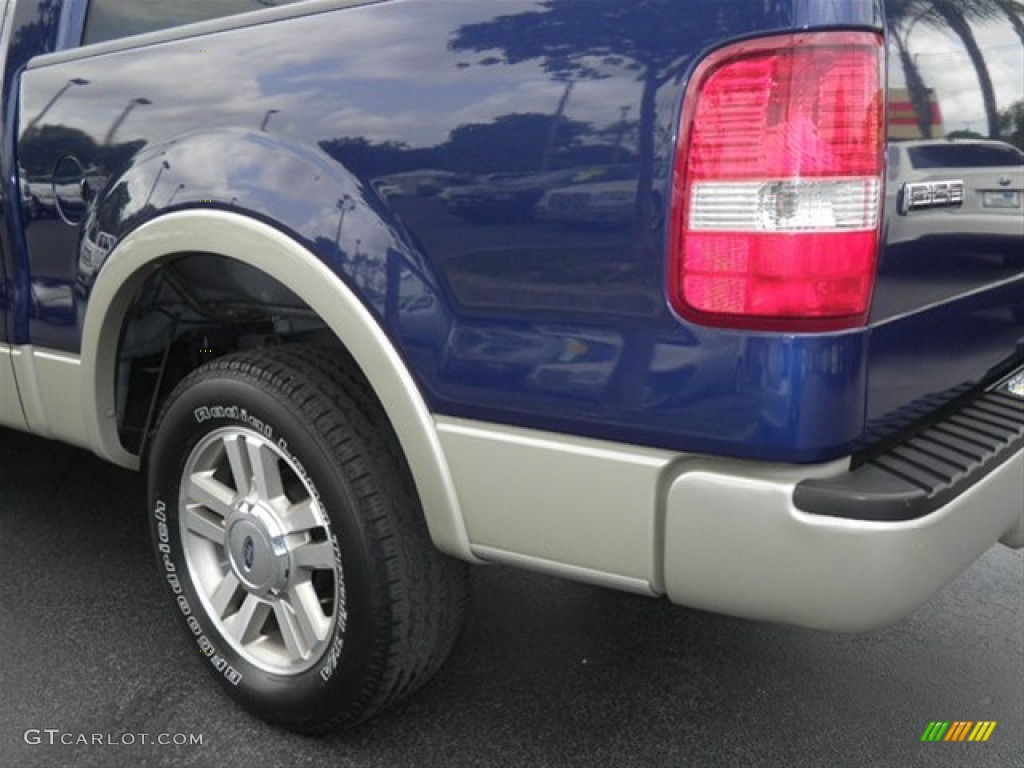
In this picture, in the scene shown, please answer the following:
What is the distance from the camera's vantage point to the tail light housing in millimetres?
1452

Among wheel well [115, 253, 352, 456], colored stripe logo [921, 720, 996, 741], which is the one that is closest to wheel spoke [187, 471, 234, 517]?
wheel well [115, 253, 352, 456]

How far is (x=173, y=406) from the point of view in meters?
2.29

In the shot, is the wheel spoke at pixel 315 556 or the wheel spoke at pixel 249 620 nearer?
the wheel spoke at pixel 315 556

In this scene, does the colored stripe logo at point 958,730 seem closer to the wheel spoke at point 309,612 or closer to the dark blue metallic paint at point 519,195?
the dark blue metallic paint at point 519,195

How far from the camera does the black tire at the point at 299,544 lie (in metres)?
1.98

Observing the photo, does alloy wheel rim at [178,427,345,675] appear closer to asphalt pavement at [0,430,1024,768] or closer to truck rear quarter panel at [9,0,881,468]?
asphalt pavement at [0,430,1024,768]

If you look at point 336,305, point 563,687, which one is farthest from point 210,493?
point 563,687

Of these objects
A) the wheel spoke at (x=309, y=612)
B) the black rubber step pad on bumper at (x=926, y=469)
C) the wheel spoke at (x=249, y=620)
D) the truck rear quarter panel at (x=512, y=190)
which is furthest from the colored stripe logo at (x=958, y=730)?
the wheel spoke at (x=249, y=620)

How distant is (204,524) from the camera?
7.68 ft

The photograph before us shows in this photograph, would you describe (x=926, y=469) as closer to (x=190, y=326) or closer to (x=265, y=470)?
(x=265, y=470)

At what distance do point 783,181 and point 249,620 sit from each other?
1.57 metres

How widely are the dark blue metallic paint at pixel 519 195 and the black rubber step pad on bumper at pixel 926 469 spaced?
7cm

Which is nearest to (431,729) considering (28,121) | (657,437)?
(657,437)

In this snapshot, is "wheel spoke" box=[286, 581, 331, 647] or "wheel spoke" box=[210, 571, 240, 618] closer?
"wheel spoke" box=[286, 581, 331, 647]
